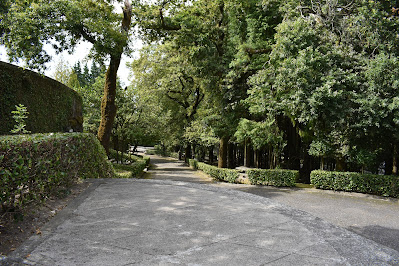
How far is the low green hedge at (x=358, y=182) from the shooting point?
11.2m

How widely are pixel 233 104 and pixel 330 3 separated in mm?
6830

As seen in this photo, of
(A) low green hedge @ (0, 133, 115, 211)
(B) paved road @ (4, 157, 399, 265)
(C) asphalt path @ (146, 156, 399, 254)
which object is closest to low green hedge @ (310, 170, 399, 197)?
(C) asphalt path @ (146, 156, 399, 254)

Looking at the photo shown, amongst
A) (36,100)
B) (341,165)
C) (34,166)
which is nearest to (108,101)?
(36,100)

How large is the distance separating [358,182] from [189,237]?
1091 cm

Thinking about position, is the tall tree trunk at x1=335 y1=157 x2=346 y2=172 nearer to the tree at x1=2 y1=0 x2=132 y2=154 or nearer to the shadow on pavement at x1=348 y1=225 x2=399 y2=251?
the shadow on pavement at x1=348 y1=225 x2=399 y2=251

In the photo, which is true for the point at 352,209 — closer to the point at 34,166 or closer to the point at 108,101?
the point at 34,166

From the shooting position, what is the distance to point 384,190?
11.3 meters

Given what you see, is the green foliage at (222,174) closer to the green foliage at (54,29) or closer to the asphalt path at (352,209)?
the asphalt path at (352,209)

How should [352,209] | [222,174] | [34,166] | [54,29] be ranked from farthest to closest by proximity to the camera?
1. [222,174]
2. [54,29]
3. [352,209]
4. [34,166]

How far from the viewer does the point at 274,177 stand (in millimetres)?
14250

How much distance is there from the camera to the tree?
1038 cm

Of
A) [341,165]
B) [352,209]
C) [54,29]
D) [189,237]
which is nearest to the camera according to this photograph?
[189,237]

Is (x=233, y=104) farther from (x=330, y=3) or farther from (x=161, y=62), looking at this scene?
(x=161, y=62)

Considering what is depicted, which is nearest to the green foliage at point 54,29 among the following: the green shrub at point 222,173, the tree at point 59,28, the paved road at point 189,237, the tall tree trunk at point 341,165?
the tree at point 59,28
